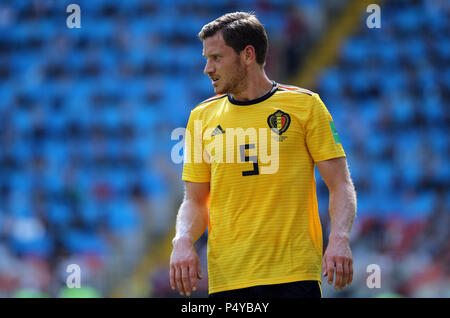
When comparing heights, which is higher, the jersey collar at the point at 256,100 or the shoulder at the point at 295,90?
the shoulder at the point at 295,90

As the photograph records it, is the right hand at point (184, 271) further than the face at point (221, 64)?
No

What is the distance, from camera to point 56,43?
10.2 meters

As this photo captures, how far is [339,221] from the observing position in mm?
2740

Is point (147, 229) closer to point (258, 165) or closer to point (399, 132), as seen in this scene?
point (399, 132)

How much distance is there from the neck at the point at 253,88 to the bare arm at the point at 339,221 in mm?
409

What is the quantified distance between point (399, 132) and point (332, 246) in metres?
5.94

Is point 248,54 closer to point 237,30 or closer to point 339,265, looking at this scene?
point 237,30

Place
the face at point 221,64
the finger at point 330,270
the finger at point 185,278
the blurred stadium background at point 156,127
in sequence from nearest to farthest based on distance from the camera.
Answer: the finger at point 330,270, the finger at point 185,278, the face at point 221,64, the blurred stadium background at point 156,127

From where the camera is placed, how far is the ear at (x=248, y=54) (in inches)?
117

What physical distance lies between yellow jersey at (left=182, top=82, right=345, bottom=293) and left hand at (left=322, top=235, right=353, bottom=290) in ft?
0.62

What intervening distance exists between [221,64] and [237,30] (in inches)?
6.3

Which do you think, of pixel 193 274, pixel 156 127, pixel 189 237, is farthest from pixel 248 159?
pixel 156 127

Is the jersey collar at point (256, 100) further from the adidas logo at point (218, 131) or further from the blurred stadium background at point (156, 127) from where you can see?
the blurred stadium background at point (156, 127)

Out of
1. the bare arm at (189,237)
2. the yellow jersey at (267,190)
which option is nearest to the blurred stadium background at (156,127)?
the bare arm at (189,237)
